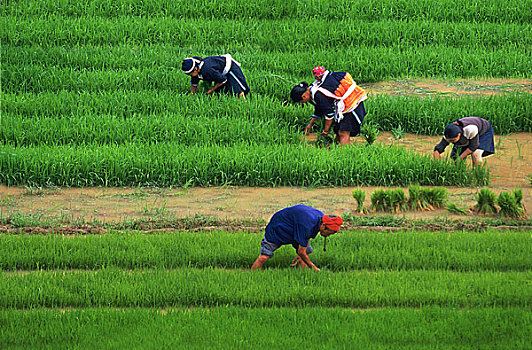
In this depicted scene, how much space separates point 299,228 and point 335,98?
4.69 metres

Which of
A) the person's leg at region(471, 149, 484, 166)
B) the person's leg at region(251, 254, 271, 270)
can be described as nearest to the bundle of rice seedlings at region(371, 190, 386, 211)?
the person's leg at region(471, 149, 484, 166)

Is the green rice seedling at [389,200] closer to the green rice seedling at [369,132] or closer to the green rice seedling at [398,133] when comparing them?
the green rice seedling at [369,132]

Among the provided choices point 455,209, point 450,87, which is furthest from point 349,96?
point 450,87

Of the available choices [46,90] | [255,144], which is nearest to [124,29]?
[46,90]

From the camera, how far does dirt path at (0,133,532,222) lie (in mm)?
8219

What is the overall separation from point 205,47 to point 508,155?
7.26 metres

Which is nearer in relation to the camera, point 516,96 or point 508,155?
point 508,155

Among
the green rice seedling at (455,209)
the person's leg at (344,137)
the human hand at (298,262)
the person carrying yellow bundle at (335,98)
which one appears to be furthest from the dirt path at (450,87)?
the human hand at (298,262)

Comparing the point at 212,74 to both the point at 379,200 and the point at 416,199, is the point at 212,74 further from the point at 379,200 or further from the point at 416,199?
the point at 416,199

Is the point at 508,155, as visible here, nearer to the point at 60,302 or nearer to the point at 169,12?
the point at 60,302

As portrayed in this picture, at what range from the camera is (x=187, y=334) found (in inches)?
200

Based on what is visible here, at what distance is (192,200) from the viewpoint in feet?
28.7

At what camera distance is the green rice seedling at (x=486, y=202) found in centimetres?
796

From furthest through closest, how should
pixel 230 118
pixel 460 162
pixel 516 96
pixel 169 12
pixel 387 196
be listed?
pixel 169 12, pixel 516 96, pixel 230 118, pixel 460 162, pixel 387 196
